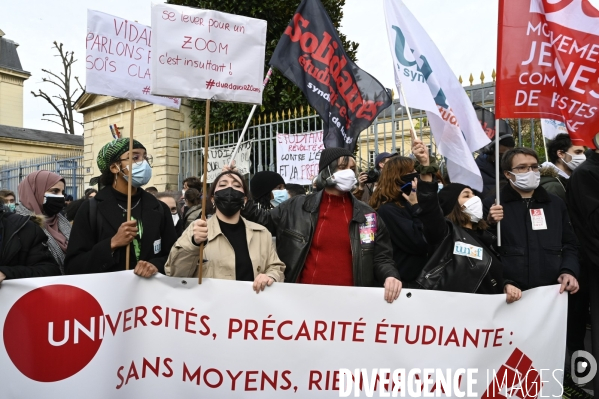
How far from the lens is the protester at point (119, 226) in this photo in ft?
10.1

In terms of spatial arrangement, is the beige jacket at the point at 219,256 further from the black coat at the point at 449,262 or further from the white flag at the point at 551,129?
the white flag at the point at 551,129

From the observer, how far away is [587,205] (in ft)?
12.0

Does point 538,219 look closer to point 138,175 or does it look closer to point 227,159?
point 138,175

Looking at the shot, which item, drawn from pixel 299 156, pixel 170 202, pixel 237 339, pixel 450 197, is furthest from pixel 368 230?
pixel 299 156

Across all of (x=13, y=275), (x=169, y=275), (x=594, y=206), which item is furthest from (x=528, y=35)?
(x=13, y=275)

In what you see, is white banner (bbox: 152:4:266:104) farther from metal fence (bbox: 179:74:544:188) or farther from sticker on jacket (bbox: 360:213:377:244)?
metal fence (bbox: 179:74:544:188)

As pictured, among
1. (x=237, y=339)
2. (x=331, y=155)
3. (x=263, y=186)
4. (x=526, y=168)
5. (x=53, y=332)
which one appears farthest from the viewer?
(x=263, y=186)

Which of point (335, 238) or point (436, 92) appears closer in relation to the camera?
point (335, 238)

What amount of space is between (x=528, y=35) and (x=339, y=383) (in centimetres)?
286

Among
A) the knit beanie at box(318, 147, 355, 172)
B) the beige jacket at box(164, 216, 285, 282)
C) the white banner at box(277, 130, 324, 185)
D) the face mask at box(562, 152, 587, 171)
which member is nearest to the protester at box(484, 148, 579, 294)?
the face mask at box(562, 152, 587, 171)

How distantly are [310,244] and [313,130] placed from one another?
20.8ft

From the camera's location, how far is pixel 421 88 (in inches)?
172

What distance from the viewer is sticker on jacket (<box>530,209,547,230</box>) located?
3787 millimetres

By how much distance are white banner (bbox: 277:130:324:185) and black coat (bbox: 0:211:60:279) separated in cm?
515
